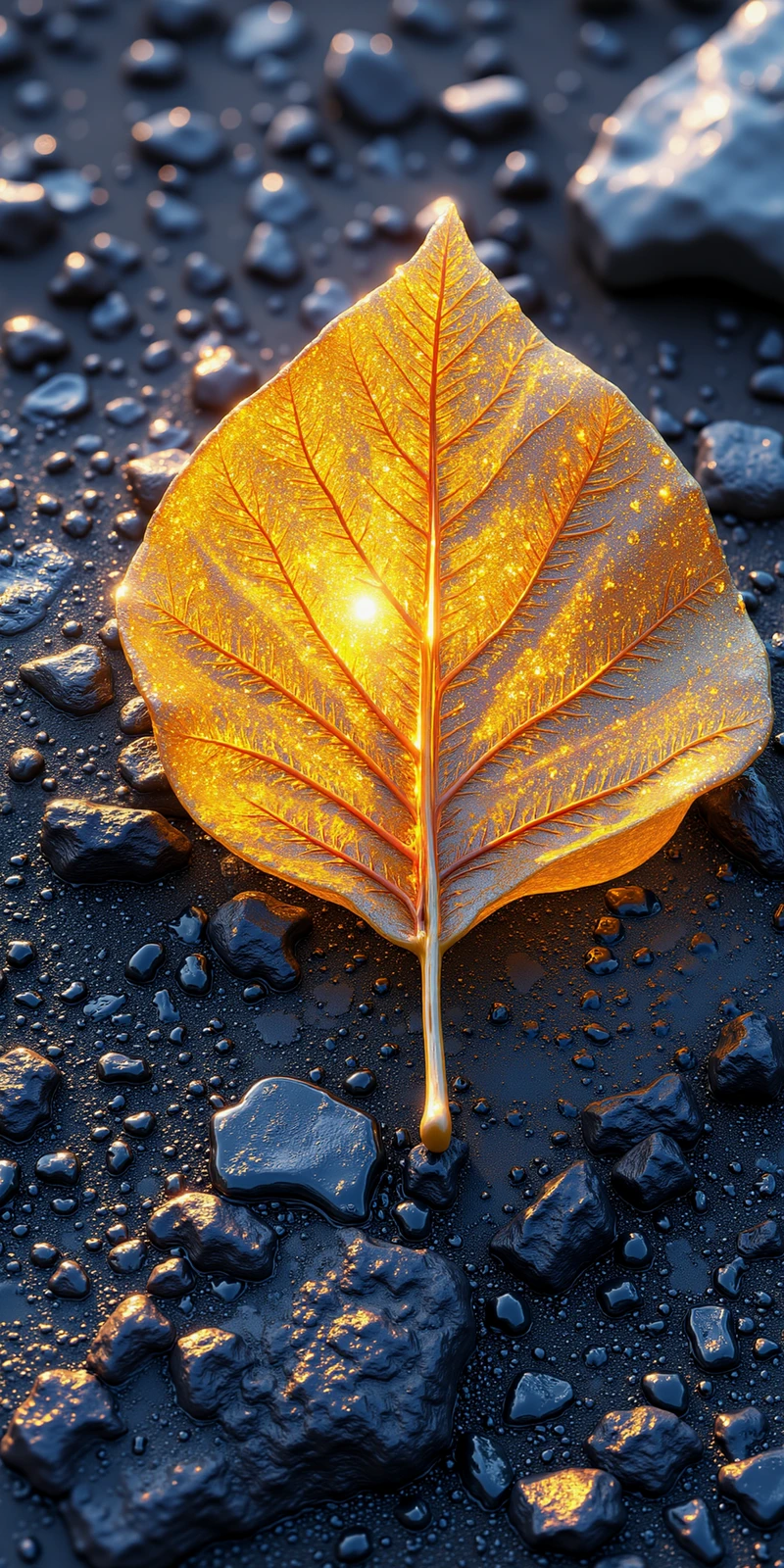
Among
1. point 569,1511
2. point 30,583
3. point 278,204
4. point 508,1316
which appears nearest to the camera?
point 569,1511

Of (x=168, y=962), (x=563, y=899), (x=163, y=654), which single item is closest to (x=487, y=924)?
(x=563, y=899)

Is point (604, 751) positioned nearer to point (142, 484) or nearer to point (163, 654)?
→ point (163, 654)

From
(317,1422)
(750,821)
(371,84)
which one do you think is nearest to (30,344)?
(371,84)

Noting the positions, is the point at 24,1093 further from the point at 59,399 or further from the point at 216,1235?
the point at 59,399

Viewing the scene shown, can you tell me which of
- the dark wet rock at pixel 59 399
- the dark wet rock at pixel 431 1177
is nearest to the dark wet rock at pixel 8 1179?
the dark wet rock at pixel 431 1177

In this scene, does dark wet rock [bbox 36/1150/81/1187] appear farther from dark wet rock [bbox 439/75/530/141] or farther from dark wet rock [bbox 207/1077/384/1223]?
dark wet rock [bbox 439/75/530/141]

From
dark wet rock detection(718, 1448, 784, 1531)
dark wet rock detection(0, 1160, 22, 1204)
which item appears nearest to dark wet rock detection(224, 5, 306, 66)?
dark wet rock detection(0, 1160, 22, 1204)
